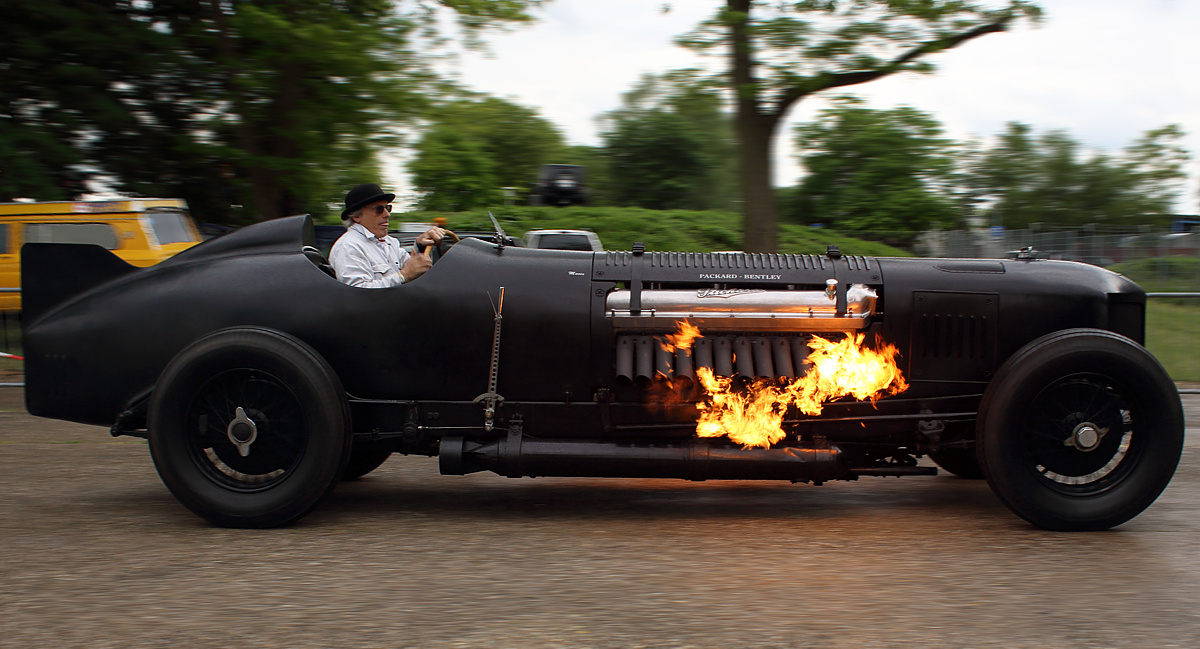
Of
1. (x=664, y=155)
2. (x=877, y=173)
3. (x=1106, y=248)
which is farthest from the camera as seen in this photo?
(x=664, y=155)

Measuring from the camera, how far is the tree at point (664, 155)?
31203mm

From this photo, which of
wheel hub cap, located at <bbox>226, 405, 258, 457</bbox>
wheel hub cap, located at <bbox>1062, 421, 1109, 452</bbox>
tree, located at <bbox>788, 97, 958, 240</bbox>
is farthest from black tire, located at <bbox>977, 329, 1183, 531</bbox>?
tree, located at <bbox>788, 97, 958, 240</bbox>

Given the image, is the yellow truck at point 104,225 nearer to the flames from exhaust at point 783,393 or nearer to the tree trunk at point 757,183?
the tree trunk at point 757,183

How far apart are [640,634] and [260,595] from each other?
134cm

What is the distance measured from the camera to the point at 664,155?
31.3 meters

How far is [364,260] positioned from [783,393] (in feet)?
6.84

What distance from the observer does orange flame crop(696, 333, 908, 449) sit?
4.31m

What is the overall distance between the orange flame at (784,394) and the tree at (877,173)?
→ 2340cm

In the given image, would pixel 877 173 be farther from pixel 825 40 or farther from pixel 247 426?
pixel 247 426

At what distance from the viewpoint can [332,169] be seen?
12.5 m

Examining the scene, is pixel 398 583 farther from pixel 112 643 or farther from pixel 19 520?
pixel 19 520

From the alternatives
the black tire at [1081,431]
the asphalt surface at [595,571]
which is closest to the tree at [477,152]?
the asphalt surface at [595,571]

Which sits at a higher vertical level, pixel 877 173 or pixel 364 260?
pixel 877 173

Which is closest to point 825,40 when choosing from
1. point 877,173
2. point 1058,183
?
point 877,173
